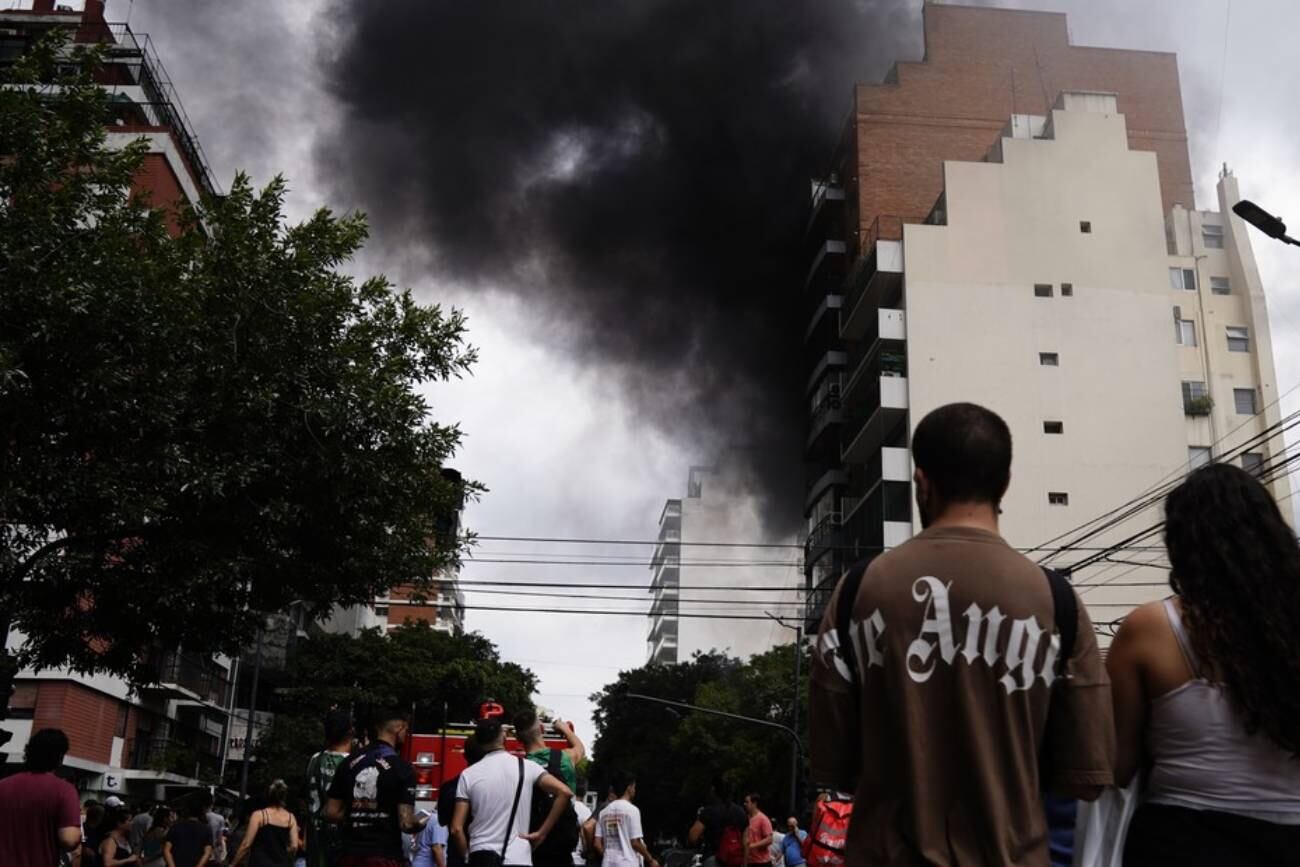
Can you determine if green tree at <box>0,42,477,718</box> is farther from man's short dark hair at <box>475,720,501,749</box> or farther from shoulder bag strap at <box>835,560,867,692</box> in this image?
shoulder bag strap at <box>835,560,867,692</box>

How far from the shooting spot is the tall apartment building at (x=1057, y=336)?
4500 cm

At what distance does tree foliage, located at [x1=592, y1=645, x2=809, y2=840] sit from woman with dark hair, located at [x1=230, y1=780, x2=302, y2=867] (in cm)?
3469

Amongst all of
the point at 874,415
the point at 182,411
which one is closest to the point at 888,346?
the point at 874,415

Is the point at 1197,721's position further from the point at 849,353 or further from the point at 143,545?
the point at 849,353

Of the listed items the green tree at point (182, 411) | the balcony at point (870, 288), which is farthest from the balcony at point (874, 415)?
the green tree at point (182, 411)

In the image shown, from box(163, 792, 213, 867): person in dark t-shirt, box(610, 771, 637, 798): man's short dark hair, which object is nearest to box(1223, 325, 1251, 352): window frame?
box(610, 771, 637, 798): man's short dark hair

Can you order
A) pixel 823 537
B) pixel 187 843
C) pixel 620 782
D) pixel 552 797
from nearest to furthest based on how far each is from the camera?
pixel 552 797
pixel 620 782
pixel 187 843
pixel 823 537

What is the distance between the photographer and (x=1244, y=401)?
4766cm

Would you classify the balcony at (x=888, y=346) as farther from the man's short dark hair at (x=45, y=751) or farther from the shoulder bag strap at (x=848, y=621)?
the shoulder bag strap at (x=848, y=621)

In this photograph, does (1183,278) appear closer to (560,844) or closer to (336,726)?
(560,844)

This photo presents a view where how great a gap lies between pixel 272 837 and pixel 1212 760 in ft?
28.0

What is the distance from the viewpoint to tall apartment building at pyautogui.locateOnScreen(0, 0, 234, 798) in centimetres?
3206

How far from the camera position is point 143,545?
48.4 feet

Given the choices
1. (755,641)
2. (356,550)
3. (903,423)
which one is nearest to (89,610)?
(356,550)
